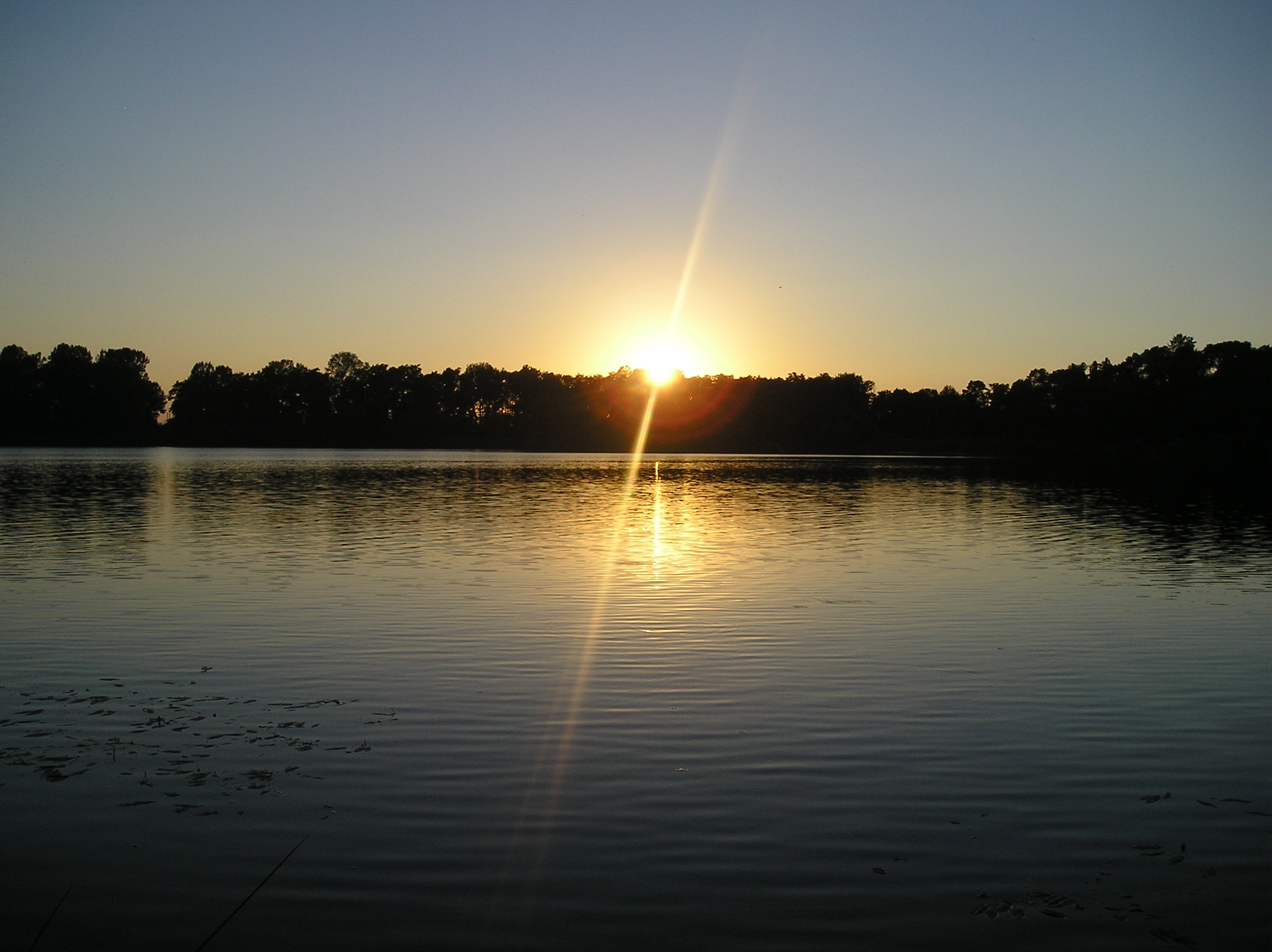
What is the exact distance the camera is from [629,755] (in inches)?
377

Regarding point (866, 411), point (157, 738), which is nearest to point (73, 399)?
point (866, 411)

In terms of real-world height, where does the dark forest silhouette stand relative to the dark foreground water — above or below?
above

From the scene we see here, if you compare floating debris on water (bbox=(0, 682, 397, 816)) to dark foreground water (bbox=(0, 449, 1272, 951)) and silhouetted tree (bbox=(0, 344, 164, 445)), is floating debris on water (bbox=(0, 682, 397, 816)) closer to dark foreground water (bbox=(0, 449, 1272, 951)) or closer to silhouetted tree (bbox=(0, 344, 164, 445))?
dark foreground water (bbox=(0, 449, 1272, 951))

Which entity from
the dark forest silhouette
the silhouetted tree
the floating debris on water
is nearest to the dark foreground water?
the floating debris on water

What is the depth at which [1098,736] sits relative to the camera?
10406mm

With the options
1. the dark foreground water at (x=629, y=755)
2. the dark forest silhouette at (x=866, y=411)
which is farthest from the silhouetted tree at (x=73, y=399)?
the dark foreground water at (x=629, y=755)

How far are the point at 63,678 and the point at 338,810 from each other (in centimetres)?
649

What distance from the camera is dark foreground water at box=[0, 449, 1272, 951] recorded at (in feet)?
21.0

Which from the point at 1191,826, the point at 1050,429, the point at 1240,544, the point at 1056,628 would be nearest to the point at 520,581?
the point at 1056,628

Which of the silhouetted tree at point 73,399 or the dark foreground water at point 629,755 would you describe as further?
the silhouetted tree at point 73,399

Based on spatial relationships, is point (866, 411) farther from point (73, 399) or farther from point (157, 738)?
point (157, 738)

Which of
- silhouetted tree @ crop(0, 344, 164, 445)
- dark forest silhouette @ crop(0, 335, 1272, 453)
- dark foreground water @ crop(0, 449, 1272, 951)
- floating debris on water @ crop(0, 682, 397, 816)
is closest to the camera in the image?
dark foreground water @ crop(0, 449, 1272, 951)

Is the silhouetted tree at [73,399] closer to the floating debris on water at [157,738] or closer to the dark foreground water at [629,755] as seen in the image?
the dark foreground water at [629,755]

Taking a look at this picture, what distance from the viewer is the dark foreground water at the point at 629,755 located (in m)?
6.39
